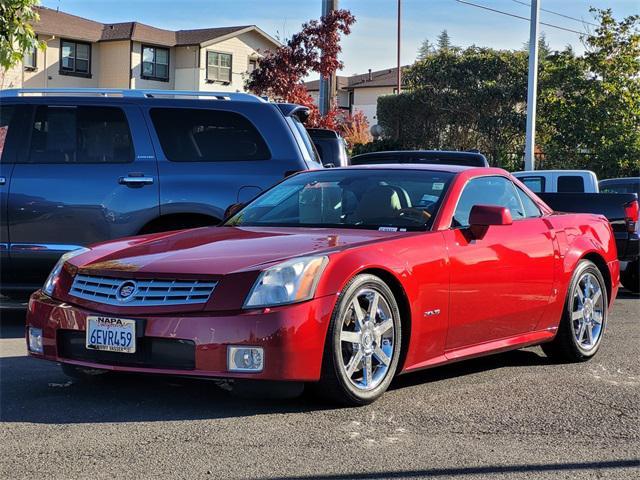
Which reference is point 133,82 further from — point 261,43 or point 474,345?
point 474,345

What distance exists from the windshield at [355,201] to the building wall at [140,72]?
38042mm

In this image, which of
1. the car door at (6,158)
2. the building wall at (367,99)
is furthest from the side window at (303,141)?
the building wall at (367,99)

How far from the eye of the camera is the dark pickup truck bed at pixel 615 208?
10438 millimetres

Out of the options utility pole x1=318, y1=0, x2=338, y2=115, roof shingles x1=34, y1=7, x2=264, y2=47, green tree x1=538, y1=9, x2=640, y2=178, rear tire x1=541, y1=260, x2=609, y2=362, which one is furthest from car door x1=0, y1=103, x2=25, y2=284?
roof shingles x1=34, y1=7, x2=264, y2=47

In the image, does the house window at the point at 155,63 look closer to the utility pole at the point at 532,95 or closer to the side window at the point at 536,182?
the utility pole at the point at 532,95

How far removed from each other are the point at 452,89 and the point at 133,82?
19203mm

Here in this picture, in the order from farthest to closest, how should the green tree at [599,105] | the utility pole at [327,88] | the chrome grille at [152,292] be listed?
the green tree at [599,105]
the utility pole at [327,88]
the chrome grille at [152,292]

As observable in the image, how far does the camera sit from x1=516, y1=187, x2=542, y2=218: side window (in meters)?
6.78

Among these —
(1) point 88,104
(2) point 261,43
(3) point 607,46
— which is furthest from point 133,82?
(1) point 88,104

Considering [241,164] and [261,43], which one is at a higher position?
[261,43]

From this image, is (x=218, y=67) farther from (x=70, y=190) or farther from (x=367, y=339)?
(x=367, y=339)

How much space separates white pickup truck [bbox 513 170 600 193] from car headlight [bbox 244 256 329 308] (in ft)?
35.9

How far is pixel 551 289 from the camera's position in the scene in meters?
6.45

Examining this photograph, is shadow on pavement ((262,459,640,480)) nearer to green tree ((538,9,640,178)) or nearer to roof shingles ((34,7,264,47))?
green tree ((538,9,640,178))
